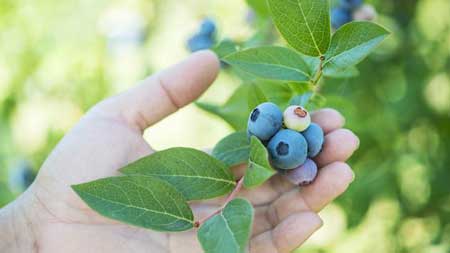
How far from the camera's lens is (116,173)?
1.59 metres

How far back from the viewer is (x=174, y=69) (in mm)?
1754

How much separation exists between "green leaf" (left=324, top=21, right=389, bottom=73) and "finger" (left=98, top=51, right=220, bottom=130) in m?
0.51

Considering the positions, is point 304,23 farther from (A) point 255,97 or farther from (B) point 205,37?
(B) point 205,37

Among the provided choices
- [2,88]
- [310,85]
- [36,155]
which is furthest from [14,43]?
[310,85]

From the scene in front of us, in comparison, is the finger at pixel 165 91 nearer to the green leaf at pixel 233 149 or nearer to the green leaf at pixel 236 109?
the green leaf at pixel 236 109

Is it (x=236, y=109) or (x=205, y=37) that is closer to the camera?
(x=236, y=109)

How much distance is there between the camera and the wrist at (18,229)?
163cm

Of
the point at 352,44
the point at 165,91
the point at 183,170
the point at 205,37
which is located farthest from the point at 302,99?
the point at 205,37

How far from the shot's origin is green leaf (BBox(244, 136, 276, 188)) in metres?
1.14

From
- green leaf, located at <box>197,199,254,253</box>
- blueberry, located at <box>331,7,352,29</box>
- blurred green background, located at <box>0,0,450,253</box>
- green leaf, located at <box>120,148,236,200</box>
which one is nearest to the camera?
green leaf, located at <box>197,199,254,253</box>

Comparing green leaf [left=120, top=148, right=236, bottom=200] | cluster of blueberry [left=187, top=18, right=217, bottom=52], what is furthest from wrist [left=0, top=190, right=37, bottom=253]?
cluster of blueberry [left=187, top=18, right=217, bottom=52]

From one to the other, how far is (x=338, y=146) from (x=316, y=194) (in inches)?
5.2

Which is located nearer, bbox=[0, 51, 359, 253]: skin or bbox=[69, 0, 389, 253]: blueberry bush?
bbox=[69, 0, 389, 253]: blueberry bush

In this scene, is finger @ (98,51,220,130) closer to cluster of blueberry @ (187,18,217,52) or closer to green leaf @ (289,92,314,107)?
cluster of blueberry @ (187,18,217,52)
